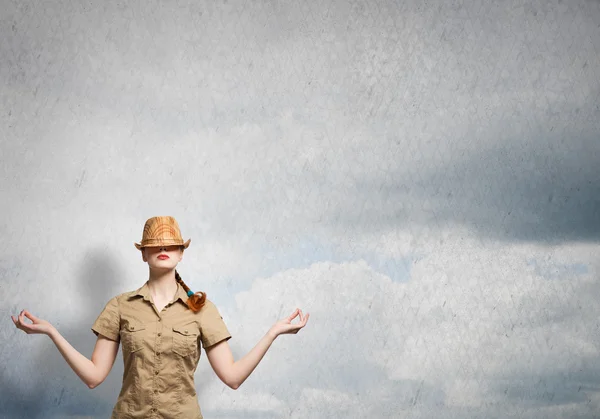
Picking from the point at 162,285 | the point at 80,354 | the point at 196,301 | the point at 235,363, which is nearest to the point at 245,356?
the point at 235,363

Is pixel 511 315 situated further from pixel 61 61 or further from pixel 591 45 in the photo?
pixel 61 61

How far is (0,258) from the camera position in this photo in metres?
4.23

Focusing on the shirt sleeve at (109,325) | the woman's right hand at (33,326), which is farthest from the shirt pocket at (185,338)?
the woman's right hand at (33,326)

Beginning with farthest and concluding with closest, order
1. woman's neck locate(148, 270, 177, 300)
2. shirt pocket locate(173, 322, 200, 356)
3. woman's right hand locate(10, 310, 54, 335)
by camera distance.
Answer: woman's neck locate(148, 270, 177, 300)
shirt pocket locate(173, 322, 200, 356)
woman's right hand locate(10, 310, 54, 335)

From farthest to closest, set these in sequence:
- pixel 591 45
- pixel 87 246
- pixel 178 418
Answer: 1. pixel 591 45
2. pixel 87 246
3. pixel 178 418

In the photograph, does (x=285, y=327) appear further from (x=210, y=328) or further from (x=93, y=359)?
(x=93, y=359)

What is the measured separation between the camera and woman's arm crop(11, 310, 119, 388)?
133 inches

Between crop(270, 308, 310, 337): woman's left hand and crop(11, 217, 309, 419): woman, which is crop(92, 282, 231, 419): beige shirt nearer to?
crop(11, 217, 309, 419): woman

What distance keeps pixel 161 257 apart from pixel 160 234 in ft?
0.33

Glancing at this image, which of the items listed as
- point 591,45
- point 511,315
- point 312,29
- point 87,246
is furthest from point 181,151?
point 591,45

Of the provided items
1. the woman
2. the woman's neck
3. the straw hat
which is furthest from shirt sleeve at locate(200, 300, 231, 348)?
the straw hat

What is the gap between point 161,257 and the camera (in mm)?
3568

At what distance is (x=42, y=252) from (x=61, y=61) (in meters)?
1.03

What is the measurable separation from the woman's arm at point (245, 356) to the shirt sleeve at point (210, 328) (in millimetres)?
42
